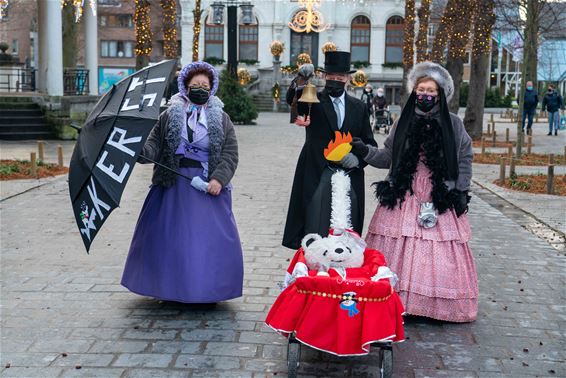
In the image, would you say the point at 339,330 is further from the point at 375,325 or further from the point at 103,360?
the point at 103,360

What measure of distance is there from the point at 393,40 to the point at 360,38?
231 cm

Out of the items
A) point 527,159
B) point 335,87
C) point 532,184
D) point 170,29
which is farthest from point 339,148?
point 170,29

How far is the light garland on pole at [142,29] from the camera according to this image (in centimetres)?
2267

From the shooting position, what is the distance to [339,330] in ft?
15.9

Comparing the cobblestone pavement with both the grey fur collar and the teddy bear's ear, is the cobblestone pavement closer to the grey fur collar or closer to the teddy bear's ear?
the teddy bear's ear

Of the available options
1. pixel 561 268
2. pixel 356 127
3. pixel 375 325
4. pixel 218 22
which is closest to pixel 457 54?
pixel 218 22

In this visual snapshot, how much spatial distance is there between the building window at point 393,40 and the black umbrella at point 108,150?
52316mm

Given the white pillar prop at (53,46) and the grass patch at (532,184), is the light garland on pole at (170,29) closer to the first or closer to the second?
the white pillar prop at (53,46)

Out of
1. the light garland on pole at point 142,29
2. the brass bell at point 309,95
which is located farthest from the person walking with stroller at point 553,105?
the brass bell at point 309,95

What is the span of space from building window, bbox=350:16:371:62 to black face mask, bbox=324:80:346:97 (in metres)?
51.5

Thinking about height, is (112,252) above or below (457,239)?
below

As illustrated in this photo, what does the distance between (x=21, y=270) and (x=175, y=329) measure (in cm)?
264

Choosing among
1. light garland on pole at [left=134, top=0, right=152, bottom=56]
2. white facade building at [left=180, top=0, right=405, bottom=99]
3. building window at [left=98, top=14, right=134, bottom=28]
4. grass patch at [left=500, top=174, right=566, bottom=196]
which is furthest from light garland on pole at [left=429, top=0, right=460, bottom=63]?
building window at [left=98, top=14, right=134, bottom=28]

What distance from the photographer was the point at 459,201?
613cm
